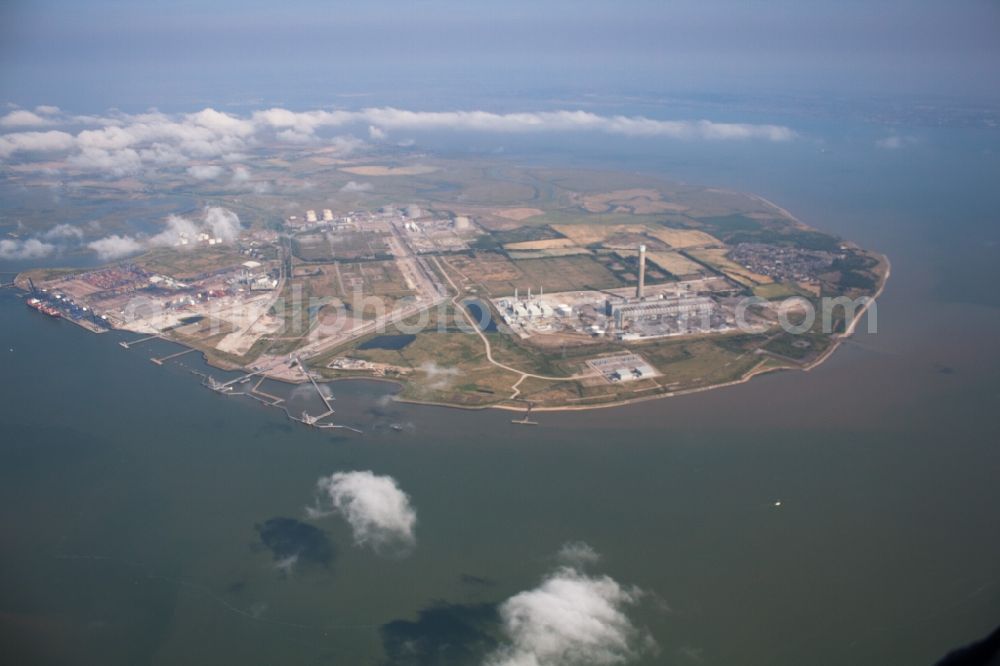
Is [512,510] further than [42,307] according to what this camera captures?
No

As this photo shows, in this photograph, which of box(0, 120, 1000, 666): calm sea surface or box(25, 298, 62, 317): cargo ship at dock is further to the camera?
box(25, 298, 62, 317): cargo ship at dock

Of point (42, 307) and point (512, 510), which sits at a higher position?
point (42, 307)

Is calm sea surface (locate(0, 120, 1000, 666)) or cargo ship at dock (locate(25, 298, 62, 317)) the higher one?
cargo ship at dock (locate(25, 298, 62, 317))

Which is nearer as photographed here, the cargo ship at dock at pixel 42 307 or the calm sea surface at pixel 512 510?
the calm sea surface at pixel 512 510

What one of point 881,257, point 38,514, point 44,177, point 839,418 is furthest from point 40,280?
point 881,257

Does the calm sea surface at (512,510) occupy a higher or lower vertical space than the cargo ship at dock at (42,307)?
lower
